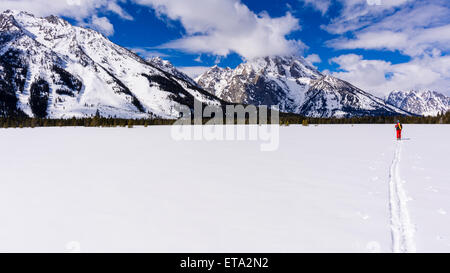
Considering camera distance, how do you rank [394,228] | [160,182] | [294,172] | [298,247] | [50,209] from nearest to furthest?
1. [298,247]
2. [394,228]
3. [50,209]
4. [160,182]
5. [294,172]

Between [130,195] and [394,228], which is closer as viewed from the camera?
[394,228]

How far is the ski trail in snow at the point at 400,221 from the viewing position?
5.43m

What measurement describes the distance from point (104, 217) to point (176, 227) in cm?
216

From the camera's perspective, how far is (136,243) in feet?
18.3

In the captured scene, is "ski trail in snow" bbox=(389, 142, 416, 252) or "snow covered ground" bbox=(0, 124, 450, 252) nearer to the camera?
"ski trail in snow" bbox=(389, 142, 416, 252)

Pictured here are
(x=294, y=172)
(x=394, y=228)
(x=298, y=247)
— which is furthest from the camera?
(x=294, y=172)

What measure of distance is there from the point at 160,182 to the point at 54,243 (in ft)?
17.5

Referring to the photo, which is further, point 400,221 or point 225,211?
point 225,211

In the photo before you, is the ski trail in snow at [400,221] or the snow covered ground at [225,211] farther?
the snow covered ground at [225,211]

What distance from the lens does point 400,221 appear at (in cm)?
665

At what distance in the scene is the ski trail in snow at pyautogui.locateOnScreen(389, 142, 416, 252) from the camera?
543 centimetres
